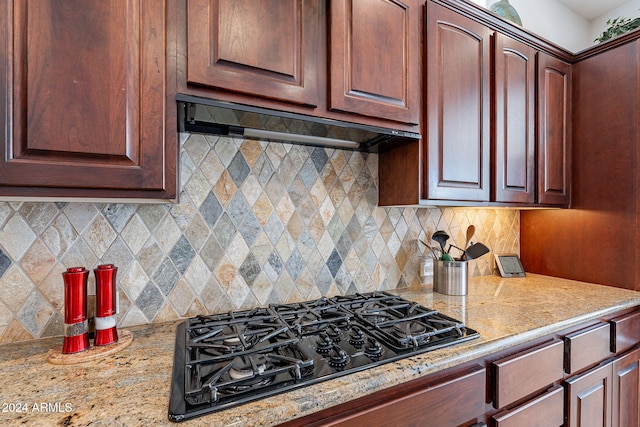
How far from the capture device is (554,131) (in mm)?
1820

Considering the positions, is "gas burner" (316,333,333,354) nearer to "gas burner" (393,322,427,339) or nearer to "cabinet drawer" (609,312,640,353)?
→ "gas burner" (393,322,427,339)

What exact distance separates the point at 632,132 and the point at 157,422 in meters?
2.44

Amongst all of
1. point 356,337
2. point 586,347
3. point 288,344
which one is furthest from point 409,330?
point 586,347

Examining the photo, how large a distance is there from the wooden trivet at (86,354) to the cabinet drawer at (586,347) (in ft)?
5.42

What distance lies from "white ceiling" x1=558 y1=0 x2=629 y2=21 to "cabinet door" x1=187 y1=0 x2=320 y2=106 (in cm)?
262

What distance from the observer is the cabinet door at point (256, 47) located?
91cm

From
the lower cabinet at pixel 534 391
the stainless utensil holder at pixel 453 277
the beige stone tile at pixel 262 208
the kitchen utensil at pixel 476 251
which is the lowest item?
the lower cabinet at pixel 534 391

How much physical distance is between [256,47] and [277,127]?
0.98 feet

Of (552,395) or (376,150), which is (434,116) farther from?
(552,395)

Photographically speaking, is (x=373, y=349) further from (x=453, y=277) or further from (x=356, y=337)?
(x=453, y=277)

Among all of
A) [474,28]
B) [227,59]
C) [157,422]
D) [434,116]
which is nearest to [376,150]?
[434,116]

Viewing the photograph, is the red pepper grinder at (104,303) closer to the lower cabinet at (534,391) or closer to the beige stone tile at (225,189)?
the beige stone tile at (225,189)

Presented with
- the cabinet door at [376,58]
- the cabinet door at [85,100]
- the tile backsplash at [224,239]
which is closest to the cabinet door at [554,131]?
the tile backsplash at [224,239]

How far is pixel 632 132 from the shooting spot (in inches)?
65.2
